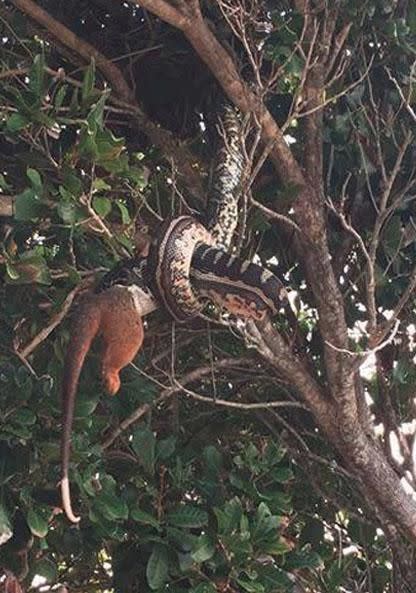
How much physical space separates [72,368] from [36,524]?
1.71 feet

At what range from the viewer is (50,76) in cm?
243

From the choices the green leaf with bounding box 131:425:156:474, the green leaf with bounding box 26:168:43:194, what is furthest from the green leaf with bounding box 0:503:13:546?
the green leaf with bounding box 26:168:43:194

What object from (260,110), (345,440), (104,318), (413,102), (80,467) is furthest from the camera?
(413,102)

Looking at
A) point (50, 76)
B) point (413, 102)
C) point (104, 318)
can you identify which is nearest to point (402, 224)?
point (413, 102)

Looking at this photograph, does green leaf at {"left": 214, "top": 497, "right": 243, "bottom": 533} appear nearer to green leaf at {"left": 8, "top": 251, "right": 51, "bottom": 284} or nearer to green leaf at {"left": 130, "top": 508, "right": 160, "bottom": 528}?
green leaf at {"left": 130, "top": 508, "right": 160, "bottom": 528}

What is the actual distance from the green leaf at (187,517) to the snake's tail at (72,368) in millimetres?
617

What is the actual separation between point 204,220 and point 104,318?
62 centimetres

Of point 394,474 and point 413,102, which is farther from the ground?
point 413,102

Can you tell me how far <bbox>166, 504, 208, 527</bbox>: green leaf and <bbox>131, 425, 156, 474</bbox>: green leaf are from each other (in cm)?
12

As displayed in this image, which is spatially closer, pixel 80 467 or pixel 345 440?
pixel 80 467

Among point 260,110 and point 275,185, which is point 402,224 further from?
point 260,110

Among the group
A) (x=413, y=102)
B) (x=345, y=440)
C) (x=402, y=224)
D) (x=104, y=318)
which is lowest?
(x=345, y=440)

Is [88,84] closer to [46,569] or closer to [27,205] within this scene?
[27,205]

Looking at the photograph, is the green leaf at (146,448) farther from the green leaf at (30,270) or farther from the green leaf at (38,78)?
the green leaf at (38,78)
